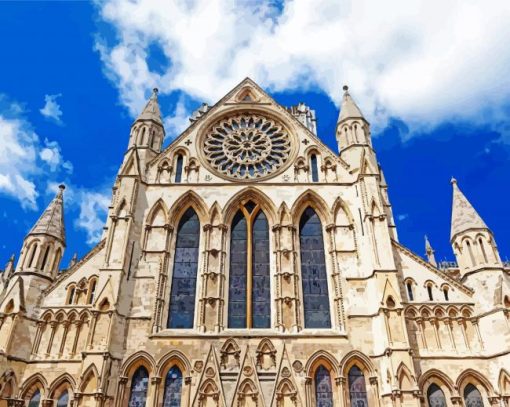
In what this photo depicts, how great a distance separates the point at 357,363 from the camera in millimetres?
17031

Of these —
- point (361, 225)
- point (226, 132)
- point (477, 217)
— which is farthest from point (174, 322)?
point (477, 217)

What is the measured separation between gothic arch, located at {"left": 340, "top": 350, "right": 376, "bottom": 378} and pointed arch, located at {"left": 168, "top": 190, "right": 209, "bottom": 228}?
8.26 metres

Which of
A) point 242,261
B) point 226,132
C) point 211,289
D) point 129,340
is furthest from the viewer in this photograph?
point 226,132

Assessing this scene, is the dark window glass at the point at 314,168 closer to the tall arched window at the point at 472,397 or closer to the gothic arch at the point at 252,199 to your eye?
the gothic arch at the point at 252,199

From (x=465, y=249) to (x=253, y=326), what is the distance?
9.33 meters

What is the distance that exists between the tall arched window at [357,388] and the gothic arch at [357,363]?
0.17 meters

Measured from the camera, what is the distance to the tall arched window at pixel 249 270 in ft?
61.1

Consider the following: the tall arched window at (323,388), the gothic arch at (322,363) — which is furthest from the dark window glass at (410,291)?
the tall arched window at (323,388)

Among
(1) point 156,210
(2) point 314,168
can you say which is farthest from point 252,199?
(1) point 156,210

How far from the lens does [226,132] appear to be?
2448 centimetres

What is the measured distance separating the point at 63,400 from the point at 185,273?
6425 millimetres

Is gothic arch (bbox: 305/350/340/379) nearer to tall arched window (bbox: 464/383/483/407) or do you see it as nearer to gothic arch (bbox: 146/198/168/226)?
tall arched window (bbox: 464/383/483/407)

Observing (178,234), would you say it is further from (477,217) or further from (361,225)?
(477,217)

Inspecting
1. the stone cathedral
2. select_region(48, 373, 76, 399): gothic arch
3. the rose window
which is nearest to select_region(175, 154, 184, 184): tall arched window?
the stone cathedral
